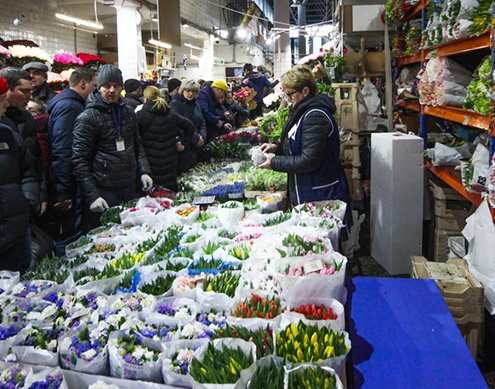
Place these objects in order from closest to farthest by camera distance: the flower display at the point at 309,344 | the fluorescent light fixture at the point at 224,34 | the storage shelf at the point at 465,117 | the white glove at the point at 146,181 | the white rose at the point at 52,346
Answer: the flower display at the point at 309,344 → the white rose at the point at 52,346 → the storage shelf at the point at 465,117 → the white glove at the point at 146,181 → the fluorescent light fixture at the point at 224,34

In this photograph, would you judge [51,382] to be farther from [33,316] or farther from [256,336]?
[256,336]

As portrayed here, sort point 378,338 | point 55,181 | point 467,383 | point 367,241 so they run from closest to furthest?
point 467,383 → point 378,338 → point 55,181 → point 367,241

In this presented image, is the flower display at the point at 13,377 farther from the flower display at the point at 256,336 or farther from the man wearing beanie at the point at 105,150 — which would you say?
the man wearing beanie at the point at 105,150

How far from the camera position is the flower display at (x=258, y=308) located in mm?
1821

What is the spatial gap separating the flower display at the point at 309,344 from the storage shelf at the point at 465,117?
84.4 inches

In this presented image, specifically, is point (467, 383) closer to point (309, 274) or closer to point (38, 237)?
point (309, 274)

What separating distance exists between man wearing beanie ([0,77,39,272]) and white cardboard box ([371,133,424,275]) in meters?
3.14

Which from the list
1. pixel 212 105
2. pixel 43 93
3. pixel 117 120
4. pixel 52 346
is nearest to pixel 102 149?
pixel 117 120

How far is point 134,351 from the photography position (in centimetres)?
170

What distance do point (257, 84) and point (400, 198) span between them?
7.69 meters

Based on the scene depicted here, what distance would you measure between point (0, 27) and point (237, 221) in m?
9.59

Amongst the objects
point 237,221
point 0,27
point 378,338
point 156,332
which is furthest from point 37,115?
point 0,27

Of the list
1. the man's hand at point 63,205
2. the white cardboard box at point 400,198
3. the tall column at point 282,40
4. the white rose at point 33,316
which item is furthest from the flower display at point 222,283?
the tall column at point 282,40

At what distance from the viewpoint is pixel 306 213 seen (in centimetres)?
310
